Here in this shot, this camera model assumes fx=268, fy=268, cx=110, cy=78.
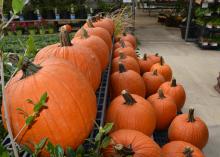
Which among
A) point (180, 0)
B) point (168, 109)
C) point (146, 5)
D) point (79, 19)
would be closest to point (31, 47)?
point (168, 109)

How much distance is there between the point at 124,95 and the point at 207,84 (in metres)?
3.07

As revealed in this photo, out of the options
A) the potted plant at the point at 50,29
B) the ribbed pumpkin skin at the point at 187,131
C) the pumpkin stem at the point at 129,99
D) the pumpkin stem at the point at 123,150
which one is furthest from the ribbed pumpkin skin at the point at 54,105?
the potted plant at the point at 50,29

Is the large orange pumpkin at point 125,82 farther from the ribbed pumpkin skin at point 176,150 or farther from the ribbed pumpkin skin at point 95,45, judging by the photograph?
the ribbed pumpkin skin at point 176,150

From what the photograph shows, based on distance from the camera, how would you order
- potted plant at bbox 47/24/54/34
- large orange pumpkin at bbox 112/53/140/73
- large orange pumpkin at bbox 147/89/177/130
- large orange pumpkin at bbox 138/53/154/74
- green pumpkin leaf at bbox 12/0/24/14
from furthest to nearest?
potted plant at bbox 47/24/54/34 → large orange pumpkin at bbox 138/53/154/74 → large orange pumpkin at bbox 112/53/140/73 → large orange pumpkin at bbox 147/89/177/130 → green pumpkin leaf at bbox 12/0/24/14

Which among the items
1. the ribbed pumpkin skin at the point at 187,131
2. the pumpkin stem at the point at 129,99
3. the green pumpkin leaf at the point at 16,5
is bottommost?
the ribbed pumpkin skin at the point at 187,131

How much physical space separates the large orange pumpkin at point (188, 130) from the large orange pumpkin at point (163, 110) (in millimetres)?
75

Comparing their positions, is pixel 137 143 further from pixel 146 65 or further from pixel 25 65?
pixel 146 65

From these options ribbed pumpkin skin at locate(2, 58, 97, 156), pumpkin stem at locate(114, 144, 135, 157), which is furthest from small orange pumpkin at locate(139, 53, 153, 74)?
ribbed pumpkin skin at locate(2, 58, 97, 156)

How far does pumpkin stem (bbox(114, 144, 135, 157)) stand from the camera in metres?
0.83

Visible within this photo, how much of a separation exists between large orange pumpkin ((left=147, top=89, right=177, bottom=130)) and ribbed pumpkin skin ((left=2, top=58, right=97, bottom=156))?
0.92 meters

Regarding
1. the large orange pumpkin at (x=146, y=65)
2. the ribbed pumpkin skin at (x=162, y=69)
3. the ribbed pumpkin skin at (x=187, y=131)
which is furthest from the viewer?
the large orange pumpkin at (x=146, y=65)

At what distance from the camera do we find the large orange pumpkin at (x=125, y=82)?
5.14ft

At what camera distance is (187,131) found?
5.13 feet

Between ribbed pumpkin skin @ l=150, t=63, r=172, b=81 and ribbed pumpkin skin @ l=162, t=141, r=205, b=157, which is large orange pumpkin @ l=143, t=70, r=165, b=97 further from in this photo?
ribbed pumpkin skin @ l=162, t=141, r=205, b=157
